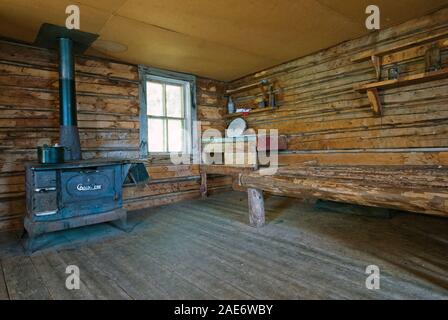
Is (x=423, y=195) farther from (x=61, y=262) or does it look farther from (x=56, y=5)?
(x=56, y=5)

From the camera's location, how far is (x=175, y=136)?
4859mm

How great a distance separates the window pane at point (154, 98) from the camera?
452 cm

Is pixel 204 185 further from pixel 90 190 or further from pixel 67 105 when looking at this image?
pixel 67 105

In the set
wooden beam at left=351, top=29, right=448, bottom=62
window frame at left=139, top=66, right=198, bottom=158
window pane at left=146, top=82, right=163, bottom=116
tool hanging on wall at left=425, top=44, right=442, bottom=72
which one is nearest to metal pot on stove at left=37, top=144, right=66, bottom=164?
window frame at left=139, top=66, right=198, bottom=158

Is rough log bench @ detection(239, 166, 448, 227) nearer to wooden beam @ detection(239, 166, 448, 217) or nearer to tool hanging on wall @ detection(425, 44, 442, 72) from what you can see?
wooden beam @ detection(239, 166, 448, 217)

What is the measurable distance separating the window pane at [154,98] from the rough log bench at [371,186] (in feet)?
7.71

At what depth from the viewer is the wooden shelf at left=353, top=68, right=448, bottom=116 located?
2775 mm

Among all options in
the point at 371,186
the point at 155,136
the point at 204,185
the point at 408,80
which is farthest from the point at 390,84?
the point at 155,136

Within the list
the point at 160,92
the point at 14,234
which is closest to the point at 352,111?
the point at 160,92

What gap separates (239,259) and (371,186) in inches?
47.3

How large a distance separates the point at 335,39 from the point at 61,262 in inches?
159

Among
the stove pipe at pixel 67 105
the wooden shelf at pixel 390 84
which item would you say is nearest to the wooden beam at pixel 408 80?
the wooden shelf at pixel 390 84

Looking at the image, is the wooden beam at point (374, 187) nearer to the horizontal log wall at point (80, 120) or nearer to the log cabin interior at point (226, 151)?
the log cabin interior at point (226, 151)

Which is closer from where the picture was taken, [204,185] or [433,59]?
[433,59]
